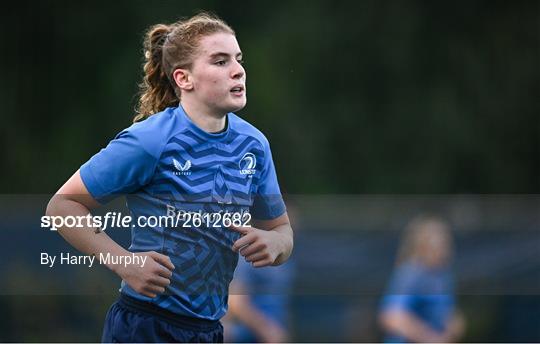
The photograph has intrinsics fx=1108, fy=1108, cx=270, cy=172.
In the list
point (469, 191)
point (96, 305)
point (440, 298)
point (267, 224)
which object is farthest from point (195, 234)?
point (469, 191)

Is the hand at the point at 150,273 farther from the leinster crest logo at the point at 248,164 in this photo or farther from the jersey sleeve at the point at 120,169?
the leinster crest logo at the point at 248,164

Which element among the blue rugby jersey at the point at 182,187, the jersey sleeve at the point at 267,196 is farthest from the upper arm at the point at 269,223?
the blue rugby jersey at the point at 182,187

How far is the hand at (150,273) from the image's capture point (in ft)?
10.6

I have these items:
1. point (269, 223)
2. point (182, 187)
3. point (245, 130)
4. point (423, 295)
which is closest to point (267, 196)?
point (269, 223)

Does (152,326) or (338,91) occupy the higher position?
(338,91)

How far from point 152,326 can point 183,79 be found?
763 millimetres

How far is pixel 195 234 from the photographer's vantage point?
3328 millimetres

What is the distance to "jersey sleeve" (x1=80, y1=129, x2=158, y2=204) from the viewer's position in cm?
324

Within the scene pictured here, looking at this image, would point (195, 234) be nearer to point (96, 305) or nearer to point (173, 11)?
point (96, 305)

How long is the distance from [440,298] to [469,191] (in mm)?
6753

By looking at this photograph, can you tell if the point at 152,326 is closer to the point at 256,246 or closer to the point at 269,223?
the point at 256,246

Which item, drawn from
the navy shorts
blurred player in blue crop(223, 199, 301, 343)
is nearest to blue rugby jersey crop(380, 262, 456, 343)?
blurred player in blue crop(223, 199, 301, 343)

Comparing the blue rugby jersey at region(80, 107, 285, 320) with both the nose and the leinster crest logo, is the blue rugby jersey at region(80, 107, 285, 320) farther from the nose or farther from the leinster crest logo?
the nose

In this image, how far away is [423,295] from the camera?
6.21 m
